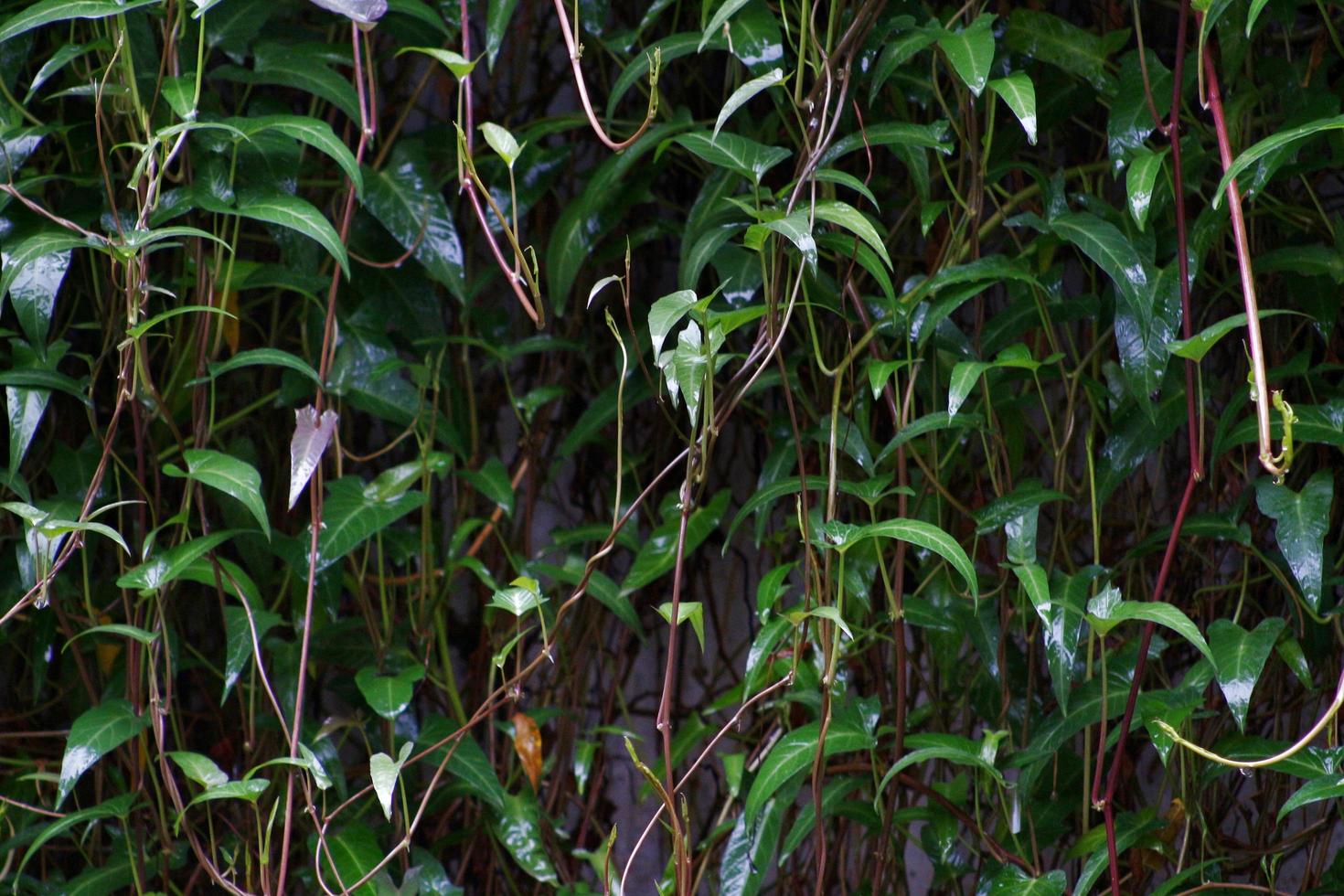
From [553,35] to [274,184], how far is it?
0.43 metres

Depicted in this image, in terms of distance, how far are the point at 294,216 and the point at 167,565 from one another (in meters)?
0.31

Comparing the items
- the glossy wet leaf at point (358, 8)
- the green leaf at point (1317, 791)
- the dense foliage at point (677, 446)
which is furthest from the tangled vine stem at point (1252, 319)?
the glossy wet leaf at point (358, 8)

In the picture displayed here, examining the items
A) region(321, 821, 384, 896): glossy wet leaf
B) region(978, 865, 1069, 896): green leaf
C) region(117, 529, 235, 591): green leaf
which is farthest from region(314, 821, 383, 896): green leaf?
region(978, 865, 1069, 896): green leaf

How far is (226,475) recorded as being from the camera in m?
1.03

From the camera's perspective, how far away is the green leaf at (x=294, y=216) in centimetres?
102

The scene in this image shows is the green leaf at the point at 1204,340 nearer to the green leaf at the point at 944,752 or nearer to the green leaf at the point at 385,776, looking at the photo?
the green leaf at the point at 944,752

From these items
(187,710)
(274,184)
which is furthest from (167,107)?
(187,710)

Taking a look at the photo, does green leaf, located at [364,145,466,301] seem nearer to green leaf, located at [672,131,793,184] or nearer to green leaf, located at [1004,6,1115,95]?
green leaf, located at [672,131,793,184]

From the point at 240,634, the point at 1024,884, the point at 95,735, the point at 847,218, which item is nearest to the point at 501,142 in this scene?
the point at 847,218

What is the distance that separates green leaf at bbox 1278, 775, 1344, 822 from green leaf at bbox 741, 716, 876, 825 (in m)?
0.31

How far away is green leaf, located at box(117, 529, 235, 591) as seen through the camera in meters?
1.05

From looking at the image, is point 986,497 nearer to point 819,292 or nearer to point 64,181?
point 819,292

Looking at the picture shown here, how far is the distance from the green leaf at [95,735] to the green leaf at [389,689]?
0.19 metres

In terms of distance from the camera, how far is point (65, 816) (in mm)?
1079
